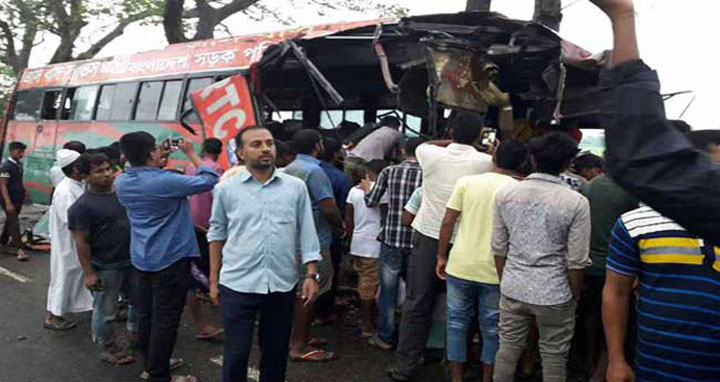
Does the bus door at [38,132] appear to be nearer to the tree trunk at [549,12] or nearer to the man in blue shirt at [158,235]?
the man in blue shirt at [158,235]

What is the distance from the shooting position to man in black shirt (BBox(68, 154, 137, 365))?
447 cm

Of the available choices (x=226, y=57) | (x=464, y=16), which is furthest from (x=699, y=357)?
(x=226, y=57)

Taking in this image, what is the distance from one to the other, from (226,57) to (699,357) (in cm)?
702

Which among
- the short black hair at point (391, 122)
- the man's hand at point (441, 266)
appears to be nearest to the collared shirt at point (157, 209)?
the man's hand at point (441, 266)

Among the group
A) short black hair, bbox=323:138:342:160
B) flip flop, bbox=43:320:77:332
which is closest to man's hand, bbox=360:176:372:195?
short black hair, bbox=323:138:342:160

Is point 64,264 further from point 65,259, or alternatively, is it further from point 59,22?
point 59,22

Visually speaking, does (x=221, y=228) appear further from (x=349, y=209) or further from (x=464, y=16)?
(x=464, y=16)

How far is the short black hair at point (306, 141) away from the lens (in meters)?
4.74

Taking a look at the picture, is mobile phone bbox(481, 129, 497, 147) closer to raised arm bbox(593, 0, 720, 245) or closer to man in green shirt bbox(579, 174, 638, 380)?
man in green shirt bbox(579, 174, 638, 380)

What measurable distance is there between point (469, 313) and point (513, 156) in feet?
3.53

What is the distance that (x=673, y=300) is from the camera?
1.90 metres

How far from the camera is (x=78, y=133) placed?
10.7m

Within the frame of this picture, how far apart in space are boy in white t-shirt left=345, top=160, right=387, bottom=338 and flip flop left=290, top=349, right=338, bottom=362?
63 centimetres

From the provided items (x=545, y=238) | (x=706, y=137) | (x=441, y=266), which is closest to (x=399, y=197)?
(x=441, y=266)
